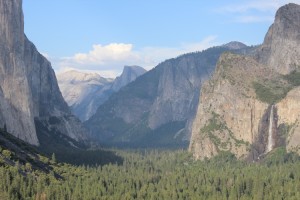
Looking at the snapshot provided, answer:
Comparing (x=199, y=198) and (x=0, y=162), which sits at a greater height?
(x=0, y=162)

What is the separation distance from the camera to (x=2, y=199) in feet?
546

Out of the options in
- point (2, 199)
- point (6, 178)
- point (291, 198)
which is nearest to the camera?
point (2, 199)

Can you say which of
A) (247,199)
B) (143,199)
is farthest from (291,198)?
(143,199)

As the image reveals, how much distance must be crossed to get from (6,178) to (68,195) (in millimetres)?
21496

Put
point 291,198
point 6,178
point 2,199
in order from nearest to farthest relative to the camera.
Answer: point 2,199
point 6,178
point 291,198

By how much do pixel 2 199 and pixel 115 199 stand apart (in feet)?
131

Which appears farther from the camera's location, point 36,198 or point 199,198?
point 199,198

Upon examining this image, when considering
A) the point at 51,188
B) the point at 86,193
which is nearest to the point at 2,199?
the point at 51,188

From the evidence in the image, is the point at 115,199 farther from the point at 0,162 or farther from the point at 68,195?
the point at 0,162

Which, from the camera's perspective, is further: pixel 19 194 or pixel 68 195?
pixel 68 195

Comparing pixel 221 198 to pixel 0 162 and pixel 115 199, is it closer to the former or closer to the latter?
pixel 115 199

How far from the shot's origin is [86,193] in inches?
7717

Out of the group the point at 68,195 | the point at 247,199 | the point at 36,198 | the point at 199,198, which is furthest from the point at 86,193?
the point at 247,199

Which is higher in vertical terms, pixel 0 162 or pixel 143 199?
pixel 0 162
